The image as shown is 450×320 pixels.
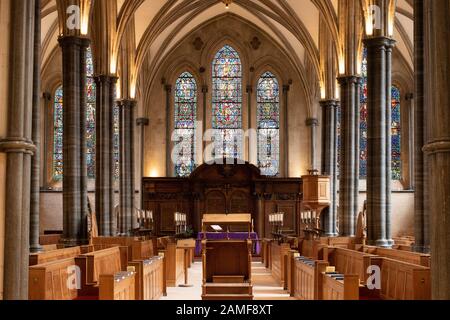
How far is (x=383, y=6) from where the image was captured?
21.2 m

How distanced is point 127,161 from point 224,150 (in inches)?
254

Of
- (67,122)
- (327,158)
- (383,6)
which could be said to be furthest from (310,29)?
(67,122)

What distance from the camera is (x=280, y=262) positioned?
20.2 metres

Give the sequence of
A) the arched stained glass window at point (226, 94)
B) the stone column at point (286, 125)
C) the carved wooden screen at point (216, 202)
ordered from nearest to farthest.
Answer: the carved wooden screen at point (216, 202) < the stone column at point (286, 125) < the arched stained glass window at point (226, 94)

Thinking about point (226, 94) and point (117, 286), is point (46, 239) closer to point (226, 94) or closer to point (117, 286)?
point (226, 94)

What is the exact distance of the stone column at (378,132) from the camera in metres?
20.3

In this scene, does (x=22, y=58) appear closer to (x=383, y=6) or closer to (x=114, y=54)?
(x=383, y=6)

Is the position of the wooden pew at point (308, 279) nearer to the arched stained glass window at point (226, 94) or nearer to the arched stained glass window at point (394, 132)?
the arched stained glass window at point (394, 132)

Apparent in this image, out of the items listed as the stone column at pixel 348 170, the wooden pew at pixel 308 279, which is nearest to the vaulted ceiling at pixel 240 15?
the stone column at pixel 348 170

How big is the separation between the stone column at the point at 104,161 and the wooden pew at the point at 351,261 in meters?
9.88

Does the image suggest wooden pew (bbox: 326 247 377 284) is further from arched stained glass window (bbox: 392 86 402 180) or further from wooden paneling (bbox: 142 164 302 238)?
arched stained glass window (bbox: 392 86 402 180)

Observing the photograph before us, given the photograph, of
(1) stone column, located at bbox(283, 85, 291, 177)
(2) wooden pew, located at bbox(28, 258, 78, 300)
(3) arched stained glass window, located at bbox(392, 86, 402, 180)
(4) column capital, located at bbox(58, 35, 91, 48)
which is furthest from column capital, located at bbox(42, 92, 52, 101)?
(2) wooden pew, located at bbox(28, 258, 78, 300)
